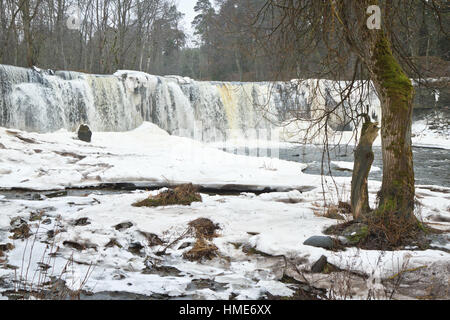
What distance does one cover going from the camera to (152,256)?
392 centimetres

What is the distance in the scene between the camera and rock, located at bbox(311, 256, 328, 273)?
3359 millimetres

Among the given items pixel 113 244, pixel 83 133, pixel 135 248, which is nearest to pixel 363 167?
pixel 135 248

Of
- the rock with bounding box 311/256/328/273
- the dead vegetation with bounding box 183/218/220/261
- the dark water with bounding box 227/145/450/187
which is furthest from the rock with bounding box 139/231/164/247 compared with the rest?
the dark water with bounding box 227/145/450/187

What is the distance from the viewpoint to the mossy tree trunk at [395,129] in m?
3.75

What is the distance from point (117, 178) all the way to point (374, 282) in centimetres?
616

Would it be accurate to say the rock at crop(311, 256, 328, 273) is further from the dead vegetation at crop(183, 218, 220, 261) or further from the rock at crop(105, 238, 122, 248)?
the rock at crop(105, 238, 122, 248)

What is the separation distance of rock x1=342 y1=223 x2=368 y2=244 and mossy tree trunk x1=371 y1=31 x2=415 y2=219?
0.90ft

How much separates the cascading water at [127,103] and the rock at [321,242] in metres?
8.82

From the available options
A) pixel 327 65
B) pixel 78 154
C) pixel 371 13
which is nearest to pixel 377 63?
pixel 371 13

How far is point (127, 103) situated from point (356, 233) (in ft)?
56.3

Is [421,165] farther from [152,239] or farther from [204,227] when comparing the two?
[152,239]

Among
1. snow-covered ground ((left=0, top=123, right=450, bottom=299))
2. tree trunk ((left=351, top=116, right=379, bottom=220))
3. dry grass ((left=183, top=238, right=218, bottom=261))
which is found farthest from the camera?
tree trunk ((left=351, top=116, right=379, bottom=220))

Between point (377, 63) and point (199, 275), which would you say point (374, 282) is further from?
point (377, 63)

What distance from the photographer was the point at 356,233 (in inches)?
152
